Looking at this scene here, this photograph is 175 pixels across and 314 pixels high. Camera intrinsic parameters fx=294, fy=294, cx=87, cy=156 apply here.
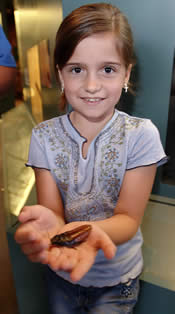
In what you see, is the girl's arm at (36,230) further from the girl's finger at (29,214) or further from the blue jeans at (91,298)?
the blue jeans at (91,298)

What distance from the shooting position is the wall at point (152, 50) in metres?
0.60

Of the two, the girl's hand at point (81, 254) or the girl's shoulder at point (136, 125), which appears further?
the girl's shoulder at point (136, 125)

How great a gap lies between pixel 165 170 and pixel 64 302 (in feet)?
1.39

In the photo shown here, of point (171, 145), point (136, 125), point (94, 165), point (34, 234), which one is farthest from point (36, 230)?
point (171, 145)

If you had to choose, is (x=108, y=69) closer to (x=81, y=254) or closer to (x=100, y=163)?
(x=100, y=163)

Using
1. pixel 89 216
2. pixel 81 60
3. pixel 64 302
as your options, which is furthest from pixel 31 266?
pixel 81 60

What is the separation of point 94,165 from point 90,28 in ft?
0.88

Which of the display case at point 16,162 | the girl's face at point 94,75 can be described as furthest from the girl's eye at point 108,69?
the display case at point 16,162

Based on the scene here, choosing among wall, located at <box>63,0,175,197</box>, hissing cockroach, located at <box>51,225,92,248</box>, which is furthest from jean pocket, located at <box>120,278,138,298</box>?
wall, located at <box>63,0,175,197</box>

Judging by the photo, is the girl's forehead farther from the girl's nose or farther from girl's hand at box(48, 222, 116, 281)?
girl's hand at box(48, 222, 116, 281)

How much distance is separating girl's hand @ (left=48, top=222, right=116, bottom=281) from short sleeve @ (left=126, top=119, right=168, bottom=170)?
20cm

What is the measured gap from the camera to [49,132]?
0.67m

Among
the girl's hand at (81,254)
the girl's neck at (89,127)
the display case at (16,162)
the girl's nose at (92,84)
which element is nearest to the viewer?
the girl's hand at (81,254)

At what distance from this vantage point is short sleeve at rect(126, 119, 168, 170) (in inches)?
23.9
